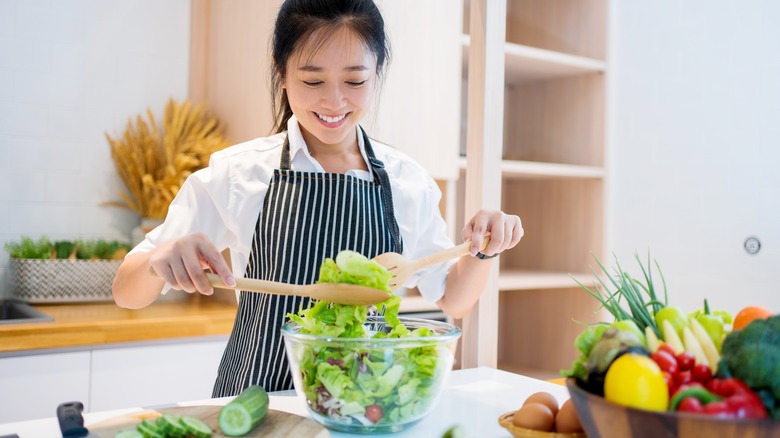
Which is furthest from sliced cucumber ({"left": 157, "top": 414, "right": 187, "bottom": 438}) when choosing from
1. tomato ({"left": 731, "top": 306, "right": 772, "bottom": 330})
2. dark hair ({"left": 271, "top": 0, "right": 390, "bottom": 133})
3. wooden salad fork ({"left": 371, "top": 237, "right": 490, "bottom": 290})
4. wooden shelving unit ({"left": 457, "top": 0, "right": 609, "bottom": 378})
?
wooden shelving unit ({"left": 457, "top": 0, "right": 609, "bottom": 378})

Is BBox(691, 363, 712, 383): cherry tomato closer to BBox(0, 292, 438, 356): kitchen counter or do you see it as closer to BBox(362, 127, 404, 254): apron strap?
BBox(362, 127, 404, 254): apron strap

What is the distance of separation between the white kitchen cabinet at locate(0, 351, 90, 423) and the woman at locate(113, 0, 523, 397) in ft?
2.20

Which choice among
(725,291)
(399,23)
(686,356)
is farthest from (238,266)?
(725,291)

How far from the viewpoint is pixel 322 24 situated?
4.63 feet

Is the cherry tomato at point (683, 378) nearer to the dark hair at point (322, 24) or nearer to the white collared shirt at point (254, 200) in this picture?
the white collared shirt at point (254, 200)

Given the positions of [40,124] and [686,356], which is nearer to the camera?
[686,356]

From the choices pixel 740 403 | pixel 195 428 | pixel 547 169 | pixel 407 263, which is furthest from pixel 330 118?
pixel 547 169

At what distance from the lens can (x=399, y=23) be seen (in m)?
2.39

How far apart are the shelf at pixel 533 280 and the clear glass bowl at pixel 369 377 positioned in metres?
1.63

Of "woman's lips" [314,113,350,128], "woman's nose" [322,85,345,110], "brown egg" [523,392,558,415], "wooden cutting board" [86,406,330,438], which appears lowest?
"wooden cutting board" [86,406,330,438]

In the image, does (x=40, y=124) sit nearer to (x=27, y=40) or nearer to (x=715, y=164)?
(x=27, y=40)

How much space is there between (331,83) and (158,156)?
1353mm

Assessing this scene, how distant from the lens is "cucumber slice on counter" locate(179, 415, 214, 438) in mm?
873

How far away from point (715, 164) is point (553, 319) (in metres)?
0.90
